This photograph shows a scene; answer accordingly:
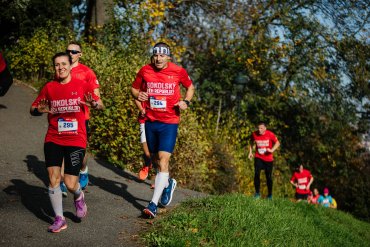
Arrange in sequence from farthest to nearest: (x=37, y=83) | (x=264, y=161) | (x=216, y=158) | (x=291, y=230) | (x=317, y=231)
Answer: (x=37, y=83), (x=216, y=158), (x=264, y=161), (x=317, y=231), (x=291, y=230)

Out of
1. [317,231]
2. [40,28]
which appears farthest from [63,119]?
[40,28]

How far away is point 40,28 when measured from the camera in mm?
18094

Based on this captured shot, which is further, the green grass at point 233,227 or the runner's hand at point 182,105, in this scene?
the runner's hand at point 182,105

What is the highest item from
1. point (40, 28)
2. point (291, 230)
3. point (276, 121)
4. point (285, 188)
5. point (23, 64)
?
point (40, 28)

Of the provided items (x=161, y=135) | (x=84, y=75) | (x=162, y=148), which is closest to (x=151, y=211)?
(x=162, y=148)

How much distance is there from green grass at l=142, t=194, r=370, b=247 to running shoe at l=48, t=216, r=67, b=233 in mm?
914

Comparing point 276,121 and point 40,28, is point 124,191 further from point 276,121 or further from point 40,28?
point 276,121

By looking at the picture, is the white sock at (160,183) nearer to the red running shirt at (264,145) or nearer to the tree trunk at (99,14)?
the red running shirt at (264,145)

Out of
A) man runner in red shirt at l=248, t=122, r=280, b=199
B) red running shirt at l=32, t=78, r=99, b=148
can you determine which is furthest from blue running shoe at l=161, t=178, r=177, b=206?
man runner in red shirt at l=248, t=122, r=280, b=199

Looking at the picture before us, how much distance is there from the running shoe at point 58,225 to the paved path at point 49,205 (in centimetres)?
6

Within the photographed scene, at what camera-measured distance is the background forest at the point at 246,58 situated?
55.9ft

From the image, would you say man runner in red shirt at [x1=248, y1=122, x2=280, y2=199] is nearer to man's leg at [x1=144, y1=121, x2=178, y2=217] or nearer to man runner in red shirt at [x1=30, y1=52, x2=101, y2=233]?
man's leg at [x1=144, y1=121, x2=178, y2=217]

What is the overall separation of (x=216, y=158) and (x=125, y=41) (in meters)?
5.20

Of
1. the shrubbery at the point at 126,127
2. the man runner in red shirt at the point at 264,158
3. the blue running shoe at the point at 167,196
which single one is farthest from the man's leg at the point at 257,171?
the blue running shoe at the point at 167,196
